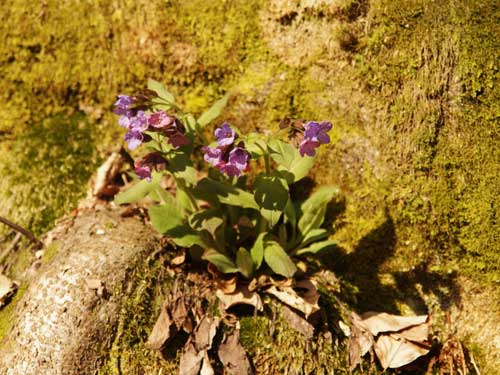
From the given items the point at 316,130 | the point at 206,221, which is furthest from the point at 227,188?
the point at 316,130

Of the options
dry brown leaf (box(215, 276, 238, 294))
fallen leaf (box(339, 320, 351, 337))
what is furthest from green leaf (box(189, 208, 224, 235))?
fallen leaf (box(339, 320, 351, 337))

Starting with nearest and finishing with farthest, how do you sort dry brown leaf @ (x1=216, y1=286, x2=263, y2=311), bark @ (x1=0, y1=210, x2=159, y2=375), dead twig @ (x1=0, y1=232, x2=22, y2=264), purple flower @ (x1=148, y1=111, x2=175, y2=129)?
purple flower @ (x1=148, y1=111, x2=175, y2=129) → bark @ (x1=0, y1=210, x2=159, y2=375) → dry brown leaf @ (x1=216, y1=286, x2=263, y2=311) → dead twig @ (x1=0, y1=232, x2=22, y2=264)

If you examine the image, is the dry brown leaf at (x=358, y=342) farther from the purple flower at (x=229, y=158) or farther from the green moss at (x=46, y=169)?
the green moss at (x=46, y=169)

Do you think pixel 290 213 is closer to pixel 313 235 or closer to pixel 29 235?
Result: pixel 313 235

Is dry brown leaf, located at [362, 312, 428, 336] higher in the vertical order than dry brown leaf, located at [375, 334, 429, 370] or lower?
higher

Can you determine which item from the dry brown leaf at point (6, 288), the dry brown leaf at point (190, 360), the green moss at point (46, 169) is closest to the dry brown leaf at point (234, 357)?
the dry brown leaf at point (190, 360)

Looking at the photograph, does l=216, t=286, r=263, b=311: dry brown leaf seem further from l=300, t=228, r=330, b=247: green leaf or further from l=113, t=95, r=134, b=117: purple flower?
l=113, t=95, r=134, b=117: purple flower

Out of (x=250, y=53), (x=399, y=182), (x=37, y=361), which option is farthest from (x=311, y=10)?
(x=37, y=361)

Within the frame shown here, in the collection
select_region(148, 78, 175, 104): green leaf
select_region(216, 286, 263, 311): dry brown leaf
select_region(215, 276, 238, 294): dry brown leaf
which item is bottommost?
select_region(216, 286, 263, 311): dry brown leaf
